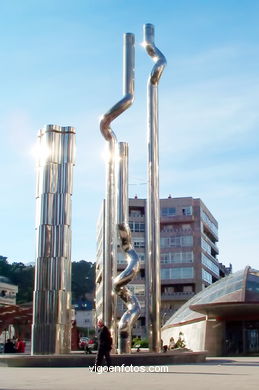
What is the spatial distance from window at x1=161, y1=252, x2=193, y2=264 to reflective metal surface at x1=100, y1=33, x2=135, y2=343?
144 ft

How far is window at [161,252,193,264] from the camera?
67.5 metres

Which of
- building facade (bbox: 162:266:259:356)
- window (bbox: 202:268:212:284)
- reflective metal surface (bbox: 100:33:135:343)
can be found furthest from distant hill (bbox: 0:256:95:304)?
reflective metal surface (bbox: 100:33:135:343)

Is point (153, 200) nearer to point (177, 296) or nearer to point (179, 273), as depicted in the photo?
point (177, 296)

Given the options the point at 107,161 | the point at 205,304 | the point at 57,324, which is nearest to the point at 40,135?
the point at 107,161

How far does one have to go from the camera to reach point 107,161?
2273cm

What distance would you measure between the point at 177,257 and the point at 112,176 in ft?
151

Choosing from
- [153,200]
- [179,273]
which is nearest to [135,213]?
[179,273]

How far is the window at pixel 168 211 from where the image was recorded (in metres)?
70.0

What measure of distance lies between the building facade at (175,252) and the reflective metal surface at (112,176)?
41664 mm

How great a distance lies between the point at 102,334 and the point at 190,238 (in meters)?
56.0

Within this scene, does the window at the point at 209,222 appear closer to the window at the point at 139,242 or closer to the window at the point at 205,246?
the window at the point at 205,246

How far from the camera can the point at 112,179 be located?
906 inches

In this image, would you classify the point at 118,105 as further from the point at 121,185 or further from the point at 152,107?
the point at 121,185

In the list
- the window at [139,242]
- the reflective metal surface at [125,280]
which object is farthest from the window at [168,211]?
the reflective metal surface at [125,280]
